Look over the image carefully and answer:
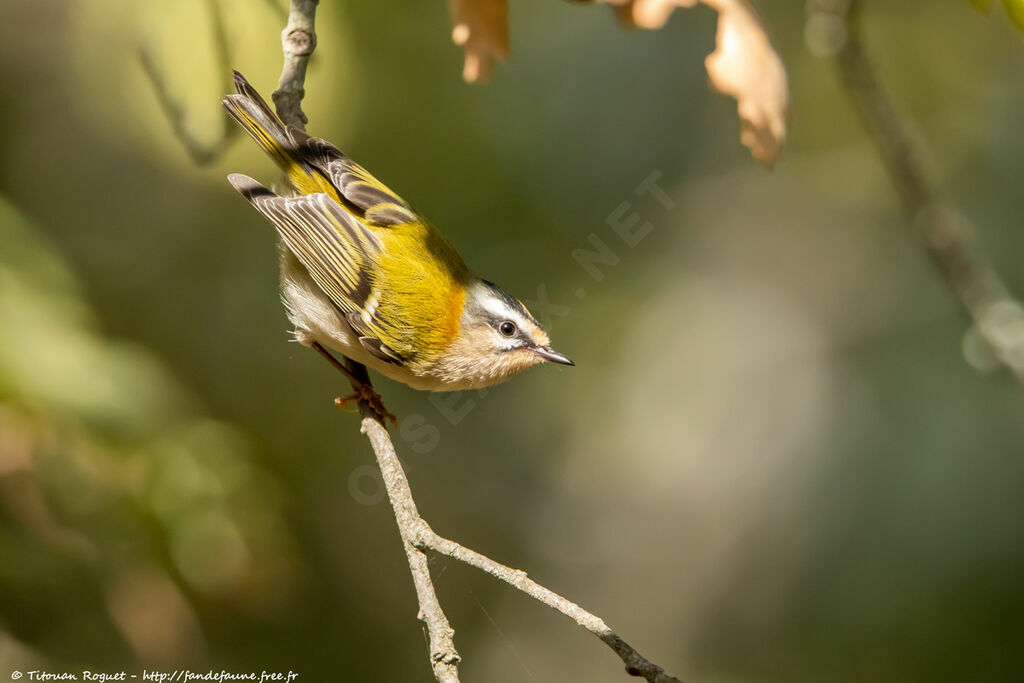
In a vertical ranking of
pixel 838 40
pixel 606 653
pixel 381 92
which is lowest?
pixel 606 653

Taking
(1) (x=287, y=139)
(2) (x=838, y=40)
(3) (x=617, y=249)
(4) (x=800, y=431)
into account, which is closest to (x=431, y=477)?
(3) (x=617, y=249)

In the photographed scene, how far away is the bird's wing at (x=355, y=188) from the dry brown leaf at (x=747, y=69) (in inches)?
55.1

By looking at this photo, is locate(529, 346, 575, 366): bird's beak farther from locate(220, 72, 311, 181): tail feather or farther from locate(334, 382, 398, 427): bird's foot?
locate(220, 72, 311, 181): tail feather

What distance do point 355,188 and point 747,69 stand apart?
1.56m

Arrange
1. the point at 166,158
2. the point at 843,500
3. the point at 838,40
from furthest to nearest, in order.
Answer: the point at 843,500, the point at 166,158, the point at 838,40

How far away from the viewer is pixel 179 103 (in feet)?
9.96

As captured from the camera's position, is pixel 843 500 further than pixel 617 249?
No

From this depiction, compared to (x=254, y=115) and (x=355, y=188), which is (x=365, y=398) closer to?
(x=355, y=188)

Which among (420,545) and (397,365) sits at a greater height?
(397,365)

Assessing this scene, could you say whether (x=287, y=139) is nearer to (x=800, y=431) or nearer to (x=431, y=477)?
(x=431, y=477)

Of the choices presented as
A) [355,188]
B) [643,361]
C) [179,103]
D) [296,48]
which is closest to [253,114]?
[296,48]

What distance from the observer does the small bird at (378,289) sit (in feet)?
9.26

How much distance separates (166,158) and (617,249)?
3098mm

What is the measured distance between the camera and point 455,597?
5527mm
